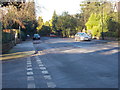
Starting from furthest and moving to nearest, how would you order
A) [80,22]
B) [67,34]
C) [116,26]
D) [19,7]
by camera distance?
[67,34] → [80,22] → [116,26] → [19,7]

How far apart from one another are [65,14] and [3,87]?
7548 cm

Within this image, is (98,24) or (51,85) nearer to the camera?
(51,85)

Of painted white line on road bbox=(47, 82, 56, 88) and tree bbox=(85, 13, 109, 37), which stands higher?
tree bbox=(85, 13, 109, 37)

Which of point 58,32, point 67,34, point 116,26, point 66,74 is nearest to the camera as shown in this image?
point 66,74

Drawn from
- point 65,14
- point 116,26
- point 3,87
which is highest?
point 65,14

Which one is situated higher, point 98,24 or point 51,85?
point 98,24

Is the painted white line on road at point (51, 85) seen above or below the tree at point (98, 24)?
below

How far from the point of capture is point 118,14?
43094 mm

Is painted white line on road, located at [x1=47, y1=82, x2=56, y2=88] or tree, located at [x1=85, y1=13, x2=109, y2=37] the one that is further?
tree, located at [x1=85, y1=13, x2=109, y2=37]

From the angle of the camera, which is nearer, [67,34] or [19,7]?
[19,7]

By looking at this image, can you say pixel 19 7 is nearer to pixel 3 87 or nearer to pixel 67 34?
pixel 3 87

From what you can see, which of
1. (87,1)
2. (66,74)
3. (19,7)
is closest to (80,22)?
(87,1)

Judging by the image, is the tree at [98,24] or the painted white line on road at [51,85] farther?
the tree at [98,24]

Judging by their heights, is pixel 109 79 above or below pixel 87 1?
below
